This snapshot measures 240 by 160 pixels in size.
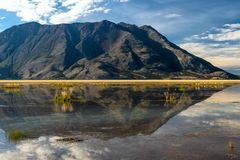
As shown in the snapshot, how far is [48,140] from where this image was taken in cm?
2392

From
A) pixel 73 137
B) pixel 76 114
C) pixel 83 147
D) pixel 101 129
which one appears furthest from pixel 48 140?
pixel 76 114

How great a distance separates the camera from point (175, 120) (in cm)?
3356

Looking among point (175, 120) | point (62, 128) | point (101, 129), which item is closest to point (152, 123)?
point (175, 120)

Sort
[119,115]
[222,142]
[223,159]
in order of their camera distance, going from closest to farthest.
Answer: [223,159] → [222,142] → [119,115]

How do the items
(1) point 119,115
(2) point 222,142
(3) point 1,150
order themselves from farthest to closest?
(1) point 119,115 < (2) point 222,142 < (3) point 1,150

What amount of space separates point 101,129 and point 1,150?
366 inches

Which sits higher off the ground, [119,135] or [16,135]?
[16,135]

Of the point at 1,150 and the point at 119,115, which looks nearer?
the point at 1,150

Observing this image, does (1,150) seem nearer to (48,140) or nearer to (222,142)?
(48,140)

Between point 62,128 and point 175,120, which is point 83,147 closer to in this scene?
point 62,128

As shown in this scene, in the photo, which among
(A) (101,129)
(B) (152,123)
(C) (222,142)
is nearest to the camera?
(C) (222,142)

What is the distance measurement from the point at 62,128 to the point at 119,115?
374 inches

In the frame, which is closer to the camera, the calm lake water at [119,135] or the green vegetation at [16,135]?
the calm lake water at [119,135]

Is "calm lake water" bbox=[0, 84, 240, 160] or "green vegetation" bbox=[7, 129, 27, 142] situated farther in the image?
"green vegetation" bbox=[7, 129, 27, 142]
